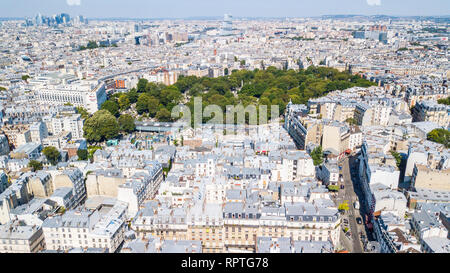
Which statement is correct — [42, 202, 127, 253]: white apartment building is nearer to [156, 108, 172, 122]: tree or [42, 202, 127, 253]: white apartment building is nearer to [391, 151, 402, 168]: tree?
[391, 151, 402, 168]: tree

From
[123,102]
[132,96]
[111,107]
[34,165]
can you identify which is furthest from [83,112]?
[34,165]

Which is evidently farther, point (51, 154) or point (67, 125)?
point (67, 125)

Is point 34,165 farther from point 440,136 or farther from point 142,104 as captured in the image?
point 440,136

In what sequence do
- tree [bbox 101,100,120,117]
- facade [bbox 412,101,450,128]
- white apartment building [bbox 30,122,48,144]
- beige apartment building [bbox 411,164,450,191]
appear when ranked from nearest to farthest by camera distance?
beige apartment building [bbox 411,164,450,191], white apartment building [bbox 30,122,48,144], facade [bbox 412,101,450,128], tree [bbox 101,100,120,117]

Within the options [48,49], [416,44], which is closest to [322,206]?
[416,44]

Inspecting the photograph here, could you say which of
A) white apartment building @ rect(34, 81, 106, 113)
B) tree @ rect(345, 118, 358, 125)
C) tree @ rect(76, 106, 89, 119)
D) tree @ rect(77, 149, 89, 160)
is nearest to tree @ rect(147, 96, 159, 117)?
white apartment building @ rect(34, 81, 106, 113)

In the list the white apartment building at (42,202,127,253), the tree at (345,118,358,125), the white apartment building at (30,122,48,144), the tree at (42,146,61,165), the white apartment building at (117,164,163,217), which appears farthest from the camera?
the tree at (345,118,358,125)

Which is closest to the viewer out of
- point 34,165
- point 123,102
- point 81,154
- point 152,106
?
point 34,165

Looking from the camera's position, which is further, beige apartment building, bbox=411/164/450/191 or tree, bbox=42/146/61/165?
tree, bbox=42/146/61/165
